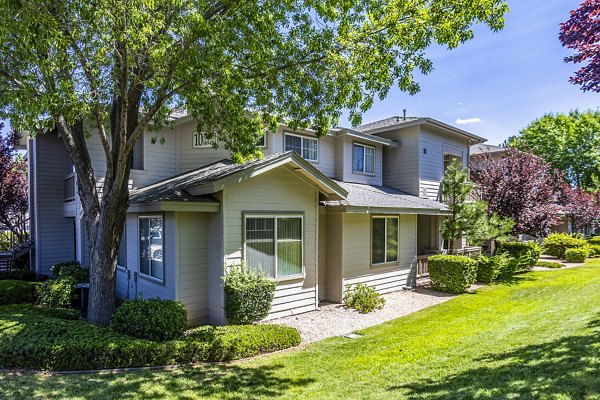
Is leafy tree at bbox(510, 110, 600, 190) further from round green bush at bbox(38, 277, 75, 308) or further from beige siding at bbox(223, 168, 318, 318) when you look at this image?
round green bush at bbox(38, 277, 75, 308)

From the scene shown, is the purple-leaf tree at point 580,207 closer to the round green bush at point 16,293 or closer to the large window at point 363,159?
the large window at point 363,159

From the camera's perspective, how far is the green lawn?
504 centimetres

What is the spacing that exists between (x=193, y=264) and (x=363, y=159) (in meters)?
9.43

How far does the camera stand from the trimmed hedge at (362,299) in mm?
10969

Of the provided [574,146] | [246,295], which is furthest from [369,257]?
[574,146]

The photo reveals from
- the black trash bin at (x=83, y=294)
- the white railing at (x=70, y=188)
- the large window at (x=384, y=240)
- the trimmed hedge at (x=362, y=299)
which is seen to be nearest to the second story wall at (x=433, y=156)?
the large window at (x=384, y=240)

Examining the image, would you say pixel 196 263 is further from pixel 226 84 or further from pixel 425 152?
pixel 425 152

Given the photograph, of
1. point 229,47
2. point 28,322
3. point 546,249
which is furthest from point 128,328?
point 546,249

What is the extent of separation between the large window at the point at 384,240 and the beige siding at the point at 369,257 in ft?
0.86

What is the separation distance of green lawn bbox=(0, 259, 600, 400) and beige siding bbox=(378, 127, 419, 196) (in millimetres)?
8484

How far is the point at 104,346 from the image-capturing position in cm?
637

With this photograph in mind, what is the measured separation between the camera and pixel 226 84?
775 centimetres

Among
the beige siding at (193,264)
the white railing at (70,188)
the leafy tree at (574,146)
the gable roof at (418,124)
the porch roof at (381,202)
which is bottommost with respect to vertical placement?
the beige siding at (193,264)

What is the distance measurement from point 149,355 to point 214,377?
53.5 inches
